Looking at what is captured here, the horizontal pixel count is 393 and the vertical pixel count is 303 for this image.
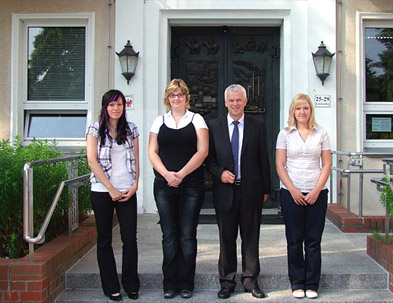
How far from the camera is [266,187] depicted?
12.8 ft

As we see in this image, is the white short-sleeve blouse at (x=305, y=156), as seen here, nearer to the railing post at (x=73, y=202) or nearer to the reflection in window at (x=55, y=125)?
the railing post at (x=73, y=202)

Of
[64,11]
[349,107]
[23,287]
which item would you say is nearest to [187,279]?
[23,287]

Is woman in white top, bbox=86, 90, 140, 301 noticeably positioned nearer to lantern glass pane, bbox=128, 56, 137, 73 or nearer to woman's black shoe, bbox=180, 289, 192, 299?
woman's black shoe, bbox=180, 289, 192, 299

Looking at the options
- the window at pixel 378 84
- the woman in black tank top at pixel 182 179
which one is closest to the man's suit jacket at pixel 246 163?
the woman in black tank top at pixel 182 179

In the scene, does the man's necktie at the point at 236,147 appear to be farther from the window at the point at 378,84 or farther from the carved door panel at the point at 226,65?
the window at the point at 378,84

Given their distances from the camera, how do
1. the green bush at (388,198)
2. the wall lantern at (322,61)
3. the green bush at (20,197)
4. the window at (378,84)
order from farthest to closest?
the window at (378,84), the wall lantern at (322,61), the green bush at (388,198), the green bush at (20,197)

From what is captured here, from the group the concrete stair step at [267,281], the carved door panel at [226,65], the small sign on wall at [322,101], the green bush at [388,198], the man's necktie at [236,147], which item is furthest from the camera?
the carved door panel at [226,65]

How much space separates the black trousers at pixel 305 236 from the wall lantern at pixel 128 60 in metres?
3.68

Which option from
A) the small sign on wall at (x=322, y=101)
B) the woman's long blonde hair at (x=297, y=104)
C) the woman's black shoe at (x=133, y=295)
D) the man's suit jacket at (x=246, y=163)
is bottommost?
the woman's black shoe at (x=133, y=295)

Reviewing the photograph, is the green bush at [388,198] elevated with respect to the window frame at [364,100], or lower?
lower

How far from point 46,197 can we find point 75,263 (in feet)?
2.28

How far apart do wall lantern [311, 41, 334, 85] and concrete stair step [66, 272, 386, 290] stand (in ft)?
11.2

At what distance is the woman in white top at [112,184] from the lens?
379cm

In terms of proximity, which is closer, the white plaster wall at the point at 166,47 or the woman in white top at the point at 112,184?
the woman in white top at the point at 112,184
